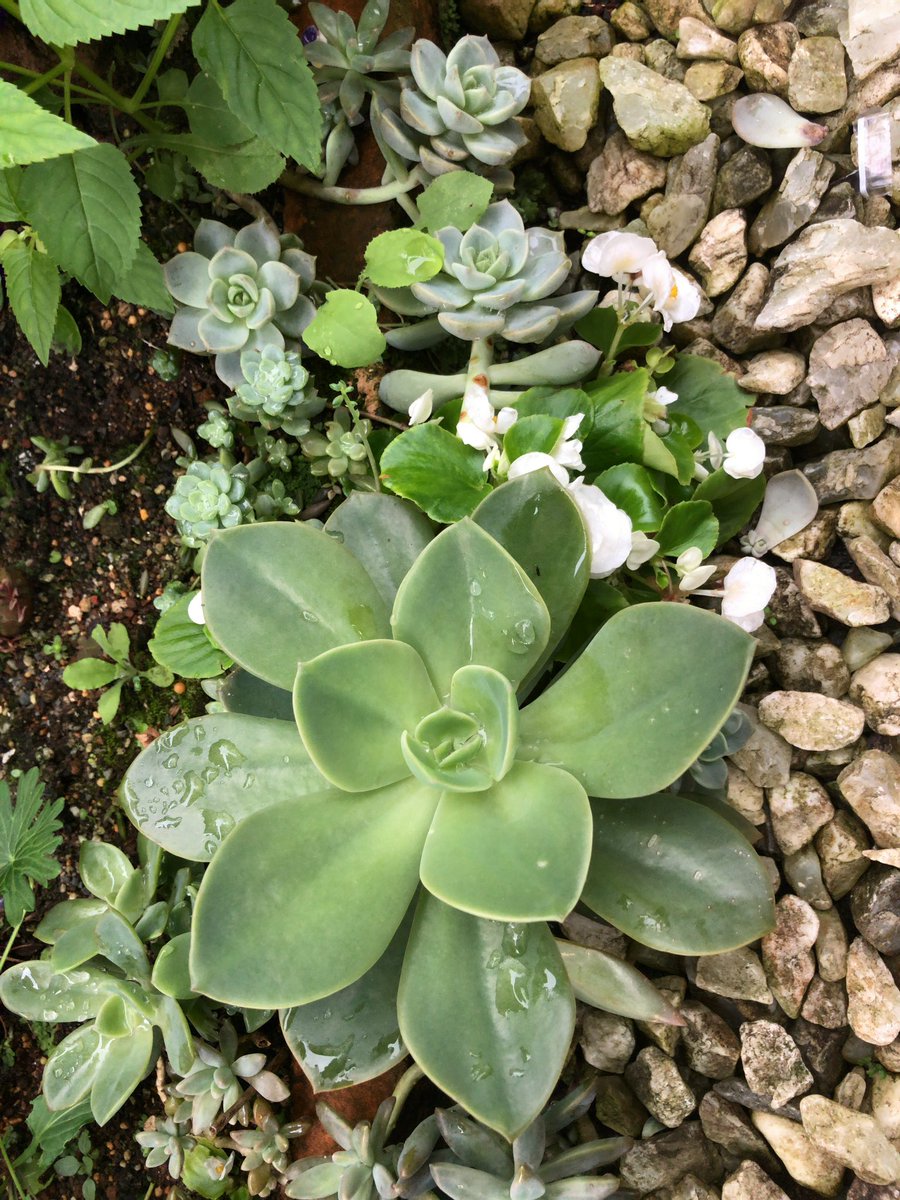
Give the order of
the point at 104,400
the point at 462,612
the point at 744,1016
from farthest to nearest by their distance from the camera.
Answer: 1. the point at 104,400
2. the point at 744,1016
3. the point at 462,612

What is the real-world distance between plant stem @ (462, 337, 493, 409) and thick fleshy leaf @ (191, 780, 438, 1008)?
21.5 inches

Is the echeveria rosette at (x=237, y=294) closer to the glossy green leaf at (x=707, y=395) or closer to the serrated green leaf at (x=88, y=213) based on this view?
the serrated green leaf at (x=88, y=213)

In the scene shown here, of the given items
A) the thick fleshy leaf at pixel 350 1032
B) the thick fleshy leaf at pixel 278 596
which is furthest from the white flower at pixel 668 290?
the thick fleshy leaf at pixel 350 1032

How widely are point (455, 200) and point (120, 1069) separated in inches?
47.2

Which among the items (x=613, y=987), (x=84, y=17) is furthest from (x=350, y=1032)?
(x=84, y=17)

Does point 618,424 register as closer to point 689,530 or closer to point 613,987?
point 689,530

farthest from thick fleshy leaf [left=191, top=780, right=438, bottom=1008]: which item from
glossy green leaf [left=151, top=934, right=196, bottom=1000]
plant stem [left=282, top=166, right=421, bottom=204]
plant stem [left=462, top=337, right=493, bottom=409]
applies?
plant stem [left=282, top=166, right=421, bottom=204]

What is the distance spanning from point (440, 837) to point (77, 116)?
1.12m

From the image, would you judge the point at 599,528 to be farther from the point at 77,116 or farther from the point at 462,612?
the point at 77,116

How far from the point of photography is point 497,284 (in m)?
1.12

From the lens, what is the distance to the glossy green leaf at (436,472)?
1045 mm

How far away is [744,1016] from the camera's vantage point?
1.16 meters

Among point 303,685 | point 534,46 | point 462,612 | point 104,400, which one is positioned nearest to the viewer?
point 303,685

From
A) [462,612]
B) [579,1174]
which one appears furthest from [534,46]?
[579,1174]
